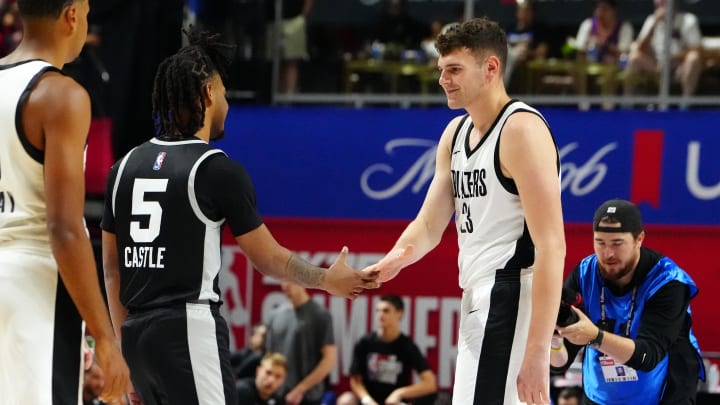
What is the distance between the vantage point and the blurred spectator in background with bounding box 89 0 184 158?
1365 cm

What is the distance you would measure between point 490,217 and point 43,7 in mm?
2029

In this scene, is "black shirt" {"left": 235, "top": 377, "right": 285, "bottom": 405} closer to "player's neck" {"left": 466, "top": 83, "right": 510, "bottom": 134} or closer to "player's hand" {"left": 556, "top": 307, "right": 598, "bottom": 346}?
"player's hand" {"left": 556, "top": 307, "right": 598, "bottom": 346}

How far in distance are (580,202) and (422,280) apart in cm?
185

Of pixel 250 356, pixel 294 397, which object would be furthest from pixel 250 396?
pixel 250 356

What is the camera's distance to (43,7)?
13.8 feet

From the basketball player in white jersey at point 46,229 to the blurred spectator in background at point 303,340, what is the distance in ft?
25.0

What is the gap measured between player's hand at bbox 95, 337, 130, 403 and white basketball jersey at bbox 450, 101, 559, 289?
5.55 feet

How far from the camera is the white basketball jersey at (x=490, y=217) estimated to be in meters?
5.00

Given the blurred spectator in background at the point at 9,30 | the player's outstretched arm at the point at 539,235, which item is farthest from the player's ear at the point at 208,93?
the blurred spectator in background at the point at 9,30

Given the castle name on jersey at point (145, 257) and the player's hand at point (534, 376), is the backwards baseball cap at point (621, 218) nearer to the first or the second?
the player's hand at point (534, 376)

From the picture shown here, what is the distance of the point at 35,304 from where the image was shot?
413 centimetres

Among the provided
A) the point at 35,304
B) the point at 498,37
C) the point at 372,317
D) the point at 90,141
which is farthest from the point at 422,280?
the point at 35,304

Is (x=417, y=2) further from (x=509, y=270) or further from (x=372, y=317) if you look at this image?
(x=509, y=270)

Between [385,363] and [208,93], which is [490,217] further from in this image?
[385,363]
